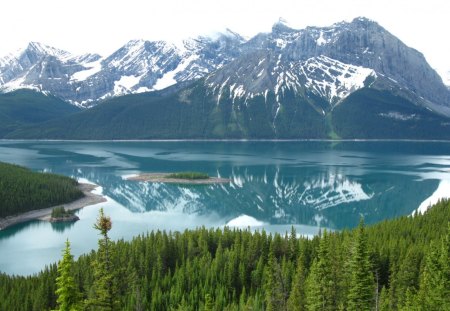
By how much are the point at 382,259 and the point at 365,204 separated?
8944 cm

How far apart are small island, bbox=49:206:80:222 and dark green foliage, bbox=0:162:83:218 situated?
10.2m

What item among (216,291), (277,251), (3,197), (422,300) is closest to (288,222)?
(277,251)

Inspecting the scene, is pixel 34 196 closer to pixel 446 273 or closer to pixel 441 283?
pixel 441 283

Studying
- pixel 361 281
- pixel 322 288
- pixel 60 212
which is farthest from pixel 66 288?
pixel 60 212

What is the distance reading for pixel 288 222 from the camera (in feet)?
431

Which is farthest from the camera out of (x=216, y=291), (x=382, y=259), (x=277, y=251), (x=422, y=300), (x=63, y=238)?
(x=63, y=238)

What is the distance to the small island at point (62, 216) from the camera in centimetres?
12706

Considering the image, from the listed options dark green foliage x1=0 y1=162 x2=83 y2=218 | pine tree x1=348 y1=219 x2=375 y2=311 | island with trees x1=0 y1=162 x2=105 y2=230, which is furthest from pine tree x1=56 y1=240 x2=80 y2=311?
dark green foliage x1=0 y1=162 x2=83 y2=218

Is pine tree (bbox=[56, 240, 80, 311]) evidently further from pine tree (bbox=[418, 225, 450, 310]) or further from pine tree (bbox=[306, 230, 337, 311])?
pine tree (bbox=[418, 225, 450, 310])

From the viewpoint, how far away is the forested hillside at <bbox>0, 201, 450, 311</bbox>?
38875 millimetres

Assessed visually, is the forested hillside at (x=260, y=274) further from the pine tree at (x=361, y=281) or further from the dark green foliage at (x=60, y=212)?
the dark green foliage at (x=60, y=212)

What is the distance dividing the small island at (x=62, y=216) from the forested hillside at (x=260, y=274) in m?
49.0

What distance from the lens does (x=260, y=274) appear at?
7475 centimetres

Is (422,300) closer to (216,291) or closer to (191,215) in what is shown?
(216,291)
